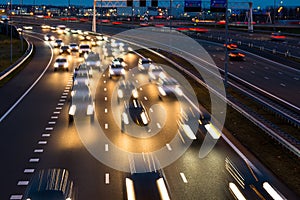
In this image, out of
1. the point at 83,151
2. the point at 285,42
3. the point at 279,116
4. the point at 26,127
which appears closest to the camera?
the point at 83,151

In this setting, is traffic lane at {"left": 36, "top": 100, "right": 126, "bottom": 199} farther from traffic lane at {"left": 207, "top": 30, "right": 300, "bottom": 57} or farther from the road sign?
traffic lane at {"left": 207, "top": 30, "right": 300, "bottom": 57}

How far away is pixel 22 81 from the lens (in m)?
49.7

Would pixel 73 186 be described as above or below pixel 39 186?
below

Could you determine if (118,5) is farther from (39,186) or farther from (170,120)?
(39,186)

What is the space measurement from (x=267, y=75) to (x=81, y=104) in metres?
27.2

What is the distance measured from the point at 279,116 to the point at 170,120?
7.47 meters

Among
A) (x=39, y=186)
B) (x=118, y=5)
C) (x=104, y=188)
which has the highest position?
(x=118, y=5)

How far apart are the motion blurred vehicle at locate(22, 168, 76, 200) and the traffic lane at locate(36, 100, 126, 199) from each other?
1.81 meters

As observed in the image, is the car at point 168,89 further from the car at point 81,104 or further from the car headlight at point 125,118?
the car headlight at point 125,118

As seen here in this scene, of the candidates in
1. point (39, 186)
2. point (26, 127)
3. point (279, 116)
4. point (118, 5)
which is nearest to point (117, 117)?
point (26, 127)

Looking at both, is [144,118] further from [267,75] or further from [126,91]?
[267,75]

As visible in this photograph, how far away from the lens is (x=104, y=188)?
18281 millimetres

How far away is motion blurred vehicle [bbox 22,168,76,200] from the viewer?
45.0 ft

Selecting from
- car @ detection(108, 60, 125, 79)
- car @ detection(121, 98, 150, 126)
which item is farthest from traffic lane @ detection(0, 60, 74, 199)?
car @ detection(108, 60, 125, 79)
